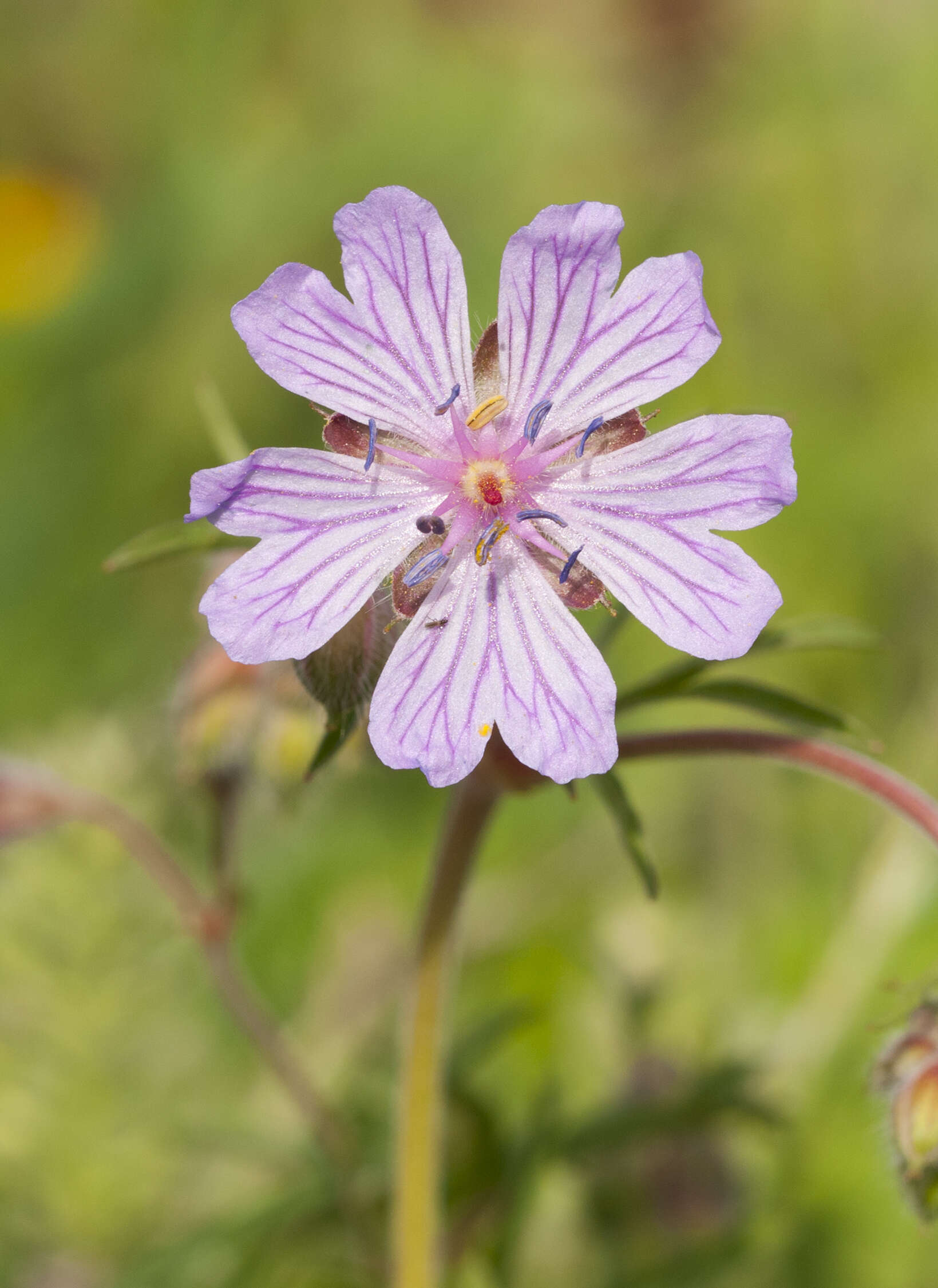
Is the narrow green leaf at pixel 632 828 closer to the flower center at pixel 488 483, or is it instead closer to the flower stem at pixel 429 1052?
the flower stem at pixel 429 1052

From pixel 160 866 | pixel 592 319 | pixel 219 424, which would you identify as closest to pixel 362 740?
pixel 160 866

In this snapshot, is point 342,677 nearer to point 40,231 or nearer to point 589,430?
point 589,430

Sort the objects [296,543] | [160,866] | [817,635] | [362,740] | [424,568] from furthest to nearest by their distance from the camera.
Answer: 1. [160,866]
2. [362,740]
3. [817,635]
4. [424,568]
5. [296,543]

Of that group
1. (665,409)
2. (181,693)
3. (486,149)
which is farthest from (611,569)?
(486,149)

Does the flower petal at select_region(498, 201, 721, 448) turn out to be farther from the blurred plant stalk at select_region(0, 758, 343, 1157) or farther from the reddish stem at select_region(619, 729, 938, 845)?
the blurred plant stalk at select_region(0, 758, 343, 1157)

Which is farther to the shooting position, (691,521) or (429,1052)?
(429,1052)

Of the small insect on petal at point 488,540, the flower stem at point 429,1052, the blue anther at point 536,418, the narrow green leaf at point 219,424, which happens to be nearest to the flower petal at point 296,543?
the small insect on petal at point 488,540

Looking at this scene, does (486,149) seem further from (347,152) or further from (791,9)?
(791,9)
